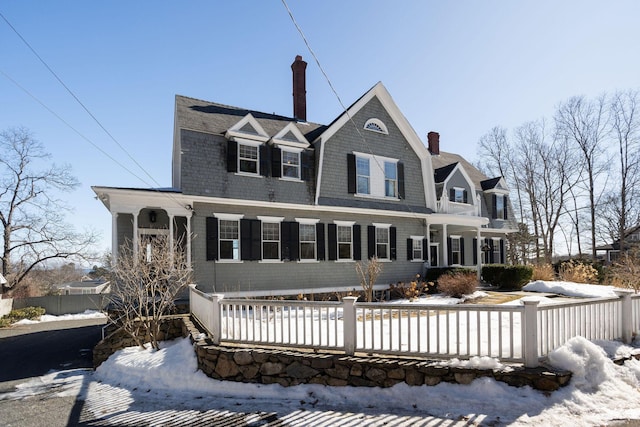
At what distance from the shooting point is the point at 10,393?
6.77 meters

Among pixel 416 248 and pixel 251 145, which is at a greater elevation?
pixel 251 145

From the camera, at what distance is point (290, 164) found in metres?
14.1

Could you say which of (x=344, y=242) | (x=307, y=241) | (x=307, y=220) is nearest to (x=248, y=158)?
(x=307, y=220)

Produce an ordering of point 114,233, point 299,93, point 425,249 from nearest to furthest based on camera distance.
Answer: point 114,233 < point 425,249 < point 299,93

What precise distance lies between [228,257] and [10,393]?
265 inches

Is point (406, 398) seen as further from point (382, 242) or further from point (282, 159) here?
point (382, 242)

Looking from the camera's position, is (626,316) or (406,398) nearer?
(406,398)

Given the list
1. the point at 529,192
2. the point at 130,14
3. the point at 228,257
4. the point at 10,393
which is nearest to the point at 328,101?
the point at 130,14

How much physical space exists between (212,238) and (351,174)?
6.25 m

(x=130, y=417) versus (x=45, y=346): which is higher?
(x=130, y=417)

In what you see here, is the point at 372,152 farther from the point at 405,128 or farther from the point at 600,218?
the point at 600,218

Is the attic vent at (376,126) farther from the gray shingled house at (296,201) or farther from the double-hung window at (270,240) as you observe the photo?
the double-hung window at (270,240)

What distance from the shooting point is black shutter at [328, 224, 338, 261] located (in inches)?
577

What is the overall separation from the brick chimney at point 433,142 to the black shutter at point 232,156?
14.2 m
